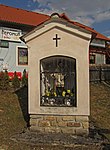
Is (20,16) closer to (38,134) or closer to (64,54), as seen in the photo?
(64,54)

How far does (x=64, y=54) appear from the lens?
23.5ft

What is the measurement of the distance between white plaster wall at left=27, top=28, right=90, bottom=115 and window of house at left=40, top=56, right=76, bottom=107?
0.71 ft

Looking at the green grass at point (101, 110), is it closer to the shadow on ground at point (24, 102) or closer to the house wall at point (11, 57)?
the shadow on ground at point (24, 102)

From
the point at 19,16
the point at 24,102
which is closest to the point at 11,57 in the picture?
the point at 19,16

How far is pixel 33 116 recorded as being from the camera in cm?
730

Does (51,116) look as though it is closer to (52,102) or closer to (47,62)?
(52,102)

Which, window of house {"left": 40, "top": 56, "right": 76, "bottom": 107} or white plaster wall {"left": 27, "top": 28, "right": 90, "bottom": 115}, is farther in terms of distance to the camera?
window of house {"left": 40, "top": 56, "right": 76, "bottom": 107}

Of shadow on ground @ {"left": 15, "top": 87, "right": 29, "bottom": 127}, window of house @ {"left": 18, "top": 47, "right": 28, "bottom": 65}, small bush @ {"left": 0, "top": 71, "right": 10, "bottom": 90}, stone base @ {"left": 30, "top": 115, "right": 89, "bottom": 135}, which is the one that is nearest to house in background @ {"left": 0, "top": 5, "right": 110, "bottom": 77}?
window of house @ {"left": 18, "top": 47, "right": 28, "bottom": 65}

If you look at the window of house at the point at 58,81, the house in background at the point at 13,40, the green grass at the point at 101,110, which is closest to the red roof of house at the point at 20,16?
the house in background at the point at 13,40

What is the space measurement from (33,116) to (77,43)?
2569 mm

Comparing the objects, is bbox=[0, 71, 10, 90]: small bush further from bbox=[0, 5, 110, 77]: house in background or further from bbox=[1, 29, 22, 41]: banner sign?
bbox=[1, 29, 22, 41]: banner sign

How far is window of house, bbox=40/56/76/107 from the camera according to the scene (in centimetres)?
755

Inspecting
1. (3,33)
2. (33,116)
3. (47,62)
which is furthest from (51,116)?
(3,33)

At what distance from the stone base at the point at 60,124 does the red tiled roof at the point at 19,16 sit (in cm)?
1221
